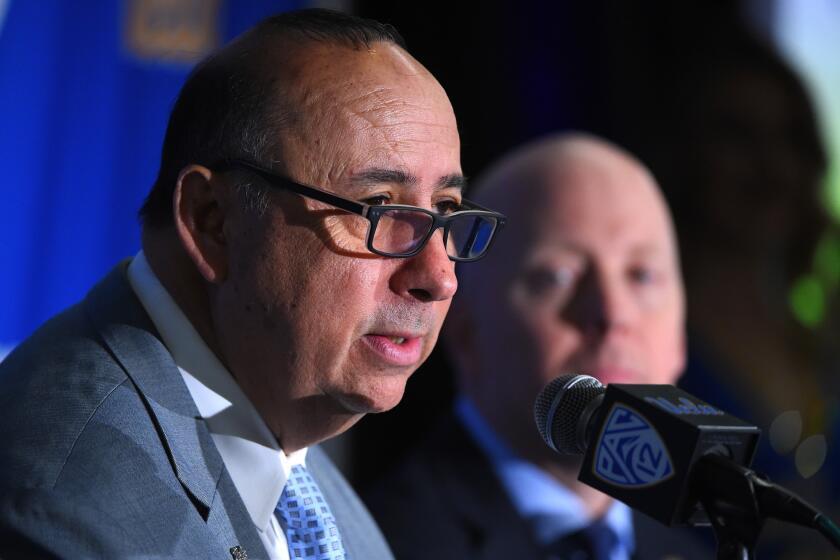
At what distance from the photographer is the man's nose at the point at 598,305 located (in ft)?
8.07

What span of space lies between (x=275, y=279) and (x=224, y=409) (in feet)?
0.62

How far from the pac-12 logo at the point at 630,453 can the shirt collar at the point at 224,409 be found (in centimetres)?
48

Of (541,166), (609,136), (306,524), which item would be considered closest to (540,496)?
(541,166)

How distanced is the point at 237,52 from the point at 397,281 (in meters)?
0.37

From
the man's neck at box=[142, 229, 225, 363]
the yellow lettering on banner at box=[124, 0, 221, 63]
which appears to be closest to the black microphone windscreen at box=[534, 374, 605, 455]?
the man's neck at box=[142, 229, 225, 363]

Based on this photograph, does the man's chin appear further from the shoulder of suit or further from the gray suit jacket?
the shoulder of suit

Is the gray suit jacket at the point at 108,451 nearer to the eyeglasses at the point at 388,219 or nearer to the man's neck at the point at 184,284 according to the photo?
the man's neck at the point at 184,284

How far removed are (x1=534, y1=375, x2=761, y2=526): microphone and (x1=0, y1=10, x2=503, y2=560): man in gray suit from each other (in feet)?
1.11

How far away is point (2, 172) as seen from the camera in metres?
2.75

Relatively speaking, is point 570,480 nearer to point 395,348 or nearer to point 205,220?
point 395,348

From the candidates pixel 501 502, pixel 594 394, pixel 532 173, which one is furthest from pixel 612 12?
pixel 594 394

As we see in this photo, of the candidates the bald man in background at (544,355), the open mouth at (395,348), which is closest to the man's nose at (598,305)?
the bald man in background at (544,355)

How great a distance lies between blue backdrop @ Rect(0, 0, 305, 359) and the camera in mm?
2789

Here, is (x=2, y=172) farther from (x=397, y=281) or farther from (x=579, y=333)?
(x=397, y=281)
